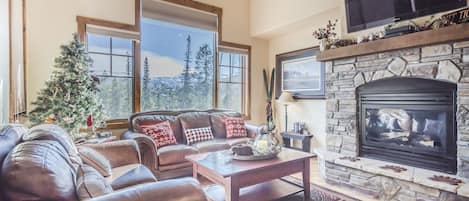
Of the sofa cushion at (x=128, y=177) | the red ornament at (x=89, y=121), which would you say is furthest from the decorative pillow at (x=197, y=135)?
the sofa cushion at (x=128, y=177)

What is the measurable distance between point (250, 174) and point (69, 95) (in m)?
2.19

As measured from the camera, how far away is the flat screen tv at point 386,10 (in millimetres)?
2482

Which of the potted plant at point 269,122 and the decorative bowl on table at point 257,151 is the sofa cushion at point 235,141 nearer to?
the potted plant at point 269,122

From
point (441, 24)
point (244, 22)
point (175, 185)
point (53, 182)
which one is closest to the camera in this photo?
point (53, 182)

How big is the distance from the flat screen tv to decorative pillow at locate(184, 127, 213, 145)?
240cm

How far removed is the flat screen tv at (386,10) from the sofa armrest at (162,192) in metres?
2.77

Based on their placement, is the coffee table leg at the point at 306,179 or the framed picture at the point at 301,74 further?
the framed picture at the point at 301,74

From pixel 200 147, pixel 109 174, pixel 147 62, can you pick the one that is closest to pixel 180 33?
pixel 147 62

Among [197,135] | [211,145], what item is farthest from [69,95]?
[211,145]

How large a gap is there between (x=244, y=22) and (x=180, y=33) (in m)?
1.37

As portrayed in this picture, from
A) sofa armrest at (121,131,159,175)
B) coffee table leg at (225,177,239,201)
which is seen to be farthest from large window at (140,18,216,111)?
coffee table leg at (225,177,239,201)

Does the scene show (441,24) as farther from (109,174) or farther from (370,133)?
(109,174)

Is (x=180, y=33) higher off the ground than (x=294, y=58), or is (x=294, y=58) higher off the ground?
(x=180, y=33)

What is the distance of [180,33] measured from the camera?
14.1ft
